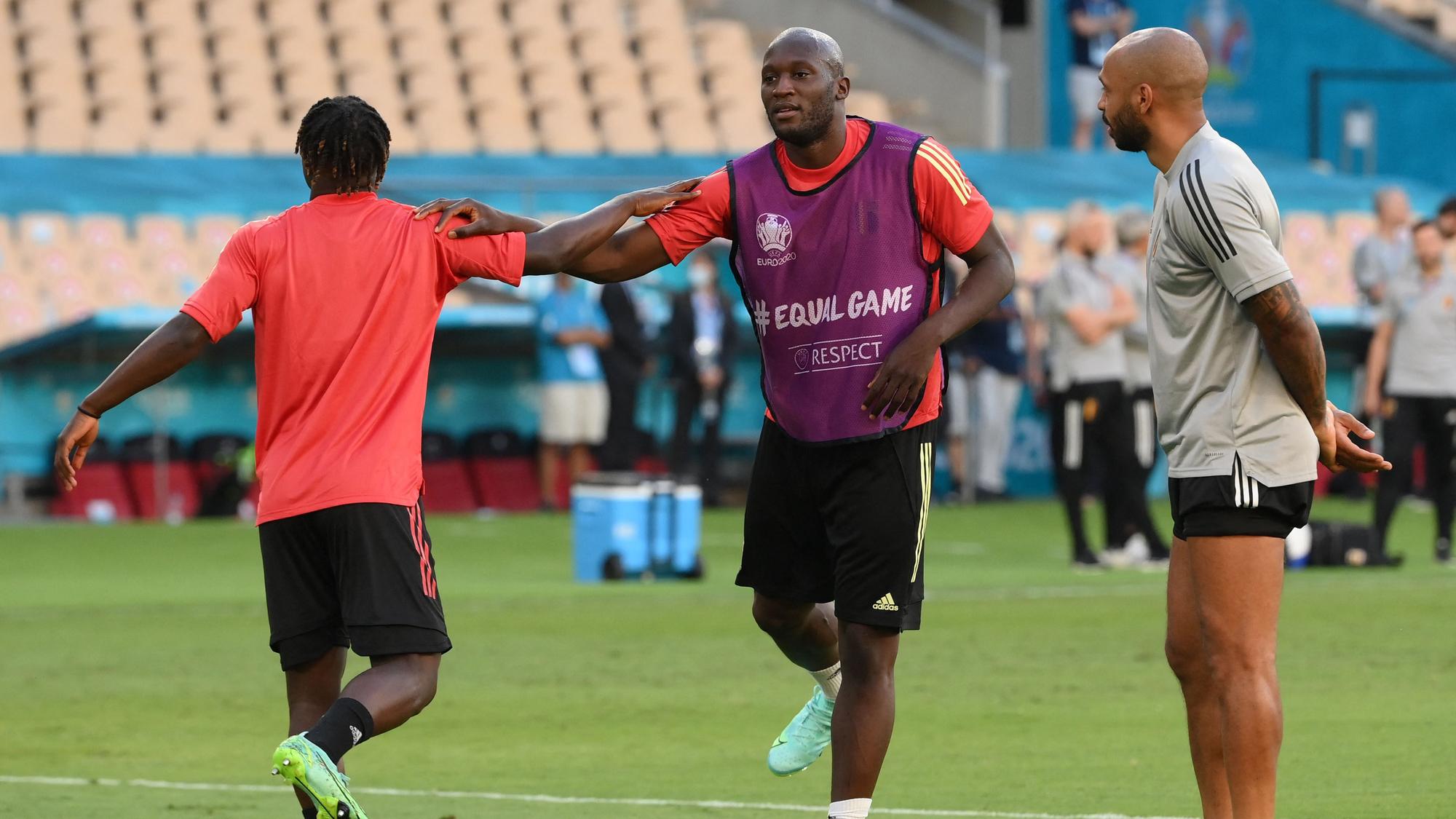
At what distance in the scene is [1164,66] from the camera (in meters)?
6.02

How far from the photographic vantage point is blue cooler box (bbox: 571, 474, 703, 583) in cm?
1498

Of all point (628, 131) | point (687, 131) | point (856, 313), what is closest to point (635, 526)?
point (856, 313)

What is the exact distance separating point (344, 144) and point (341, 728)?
5.28 ft

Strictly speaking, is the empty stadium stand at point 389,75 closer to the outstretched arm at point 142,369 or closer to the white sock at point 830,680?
the white sock at point 830,680

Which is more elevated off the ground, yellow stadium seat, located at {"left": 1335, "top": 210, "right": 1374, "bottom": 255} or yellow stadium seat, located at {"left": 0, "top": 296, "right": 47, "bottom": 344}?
yellow stadium seat, located at {"left": 1335, "top": 210, "right": 1374, "bottom": 255}

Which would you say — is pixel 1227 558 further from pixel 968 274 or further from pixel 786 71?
pixel 786 71

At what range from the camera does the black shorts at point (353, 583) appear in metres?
6.19

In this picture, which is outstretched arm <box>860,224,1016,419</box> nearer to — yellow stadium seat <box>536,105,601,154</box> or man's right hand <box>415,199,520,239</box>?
man's right hand <box>415,199,520,239</box>

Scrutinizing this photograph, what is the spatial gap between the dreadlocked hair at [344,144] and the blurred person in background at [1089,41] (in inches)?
919

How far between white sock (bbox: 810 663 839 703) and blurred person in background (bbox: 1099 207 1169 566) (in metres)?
8.26

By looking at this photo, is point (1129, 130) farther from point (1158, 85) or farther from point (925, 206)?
point (925, 206)

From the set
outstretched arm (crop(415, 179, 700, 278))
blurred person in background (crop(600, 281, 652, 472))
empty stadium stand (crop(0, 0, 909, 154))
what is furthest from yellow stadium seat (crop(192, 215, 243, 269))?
outstretched arm (crop(415, 179, 700, 278))

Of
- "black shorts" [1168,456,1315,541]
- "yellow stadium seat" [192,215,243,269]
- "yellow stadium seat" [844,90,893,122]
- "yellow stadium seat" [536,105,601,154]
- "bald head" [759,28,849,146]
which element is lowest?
"black shorts" [1168,456,1315,541]

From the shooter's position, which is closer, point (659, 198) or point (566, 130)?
point (659, 198)
